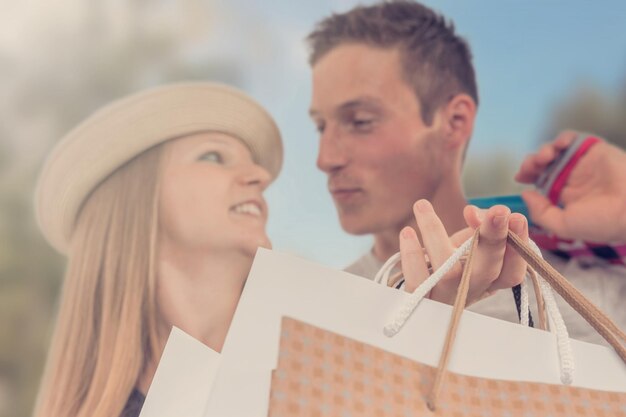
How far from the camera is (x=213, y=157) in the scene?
3.09 ft

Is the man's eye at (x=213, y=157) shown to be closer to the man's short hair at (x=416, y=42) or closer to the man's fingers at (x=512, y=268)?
the man's short hair at (x=416, y=42)

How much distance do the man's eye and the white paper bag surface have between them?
0.59 metres

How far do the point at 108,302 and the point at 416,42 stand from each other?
575 mm

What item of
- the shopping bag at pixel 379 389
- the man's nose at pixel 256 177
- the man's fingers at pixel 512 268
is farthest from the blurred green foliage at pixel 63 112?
the shopping bag at pixel 379 389

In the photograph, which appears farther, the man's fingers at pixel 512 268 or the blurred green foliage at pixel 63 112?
the blurred green foliage at pixel 63 112

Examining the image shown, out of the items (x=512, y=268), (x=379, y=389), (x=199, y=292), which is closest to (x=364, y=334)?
(x=379, y=389)

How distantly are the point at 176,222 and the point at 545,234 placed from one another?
51 cm

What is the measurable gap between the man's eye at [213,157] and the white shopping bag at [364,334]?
0.62 m

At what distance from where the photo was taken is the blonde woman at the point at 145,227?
857mm

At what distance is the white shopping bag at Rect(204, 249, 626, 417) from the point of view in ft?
1.04

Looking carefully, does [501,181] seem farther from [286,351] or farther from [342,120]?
[286,351]

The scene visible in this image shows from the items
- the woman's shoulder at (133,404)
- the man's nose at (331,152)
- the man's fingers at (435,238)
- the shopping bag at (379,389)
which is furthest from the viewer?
the man's nose at (331,152)

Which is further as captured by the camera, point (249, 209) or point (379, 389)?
point (249, 209)

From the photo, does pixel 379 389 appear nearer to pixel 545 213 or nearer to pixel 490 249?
pixel 490 249
